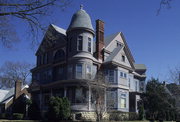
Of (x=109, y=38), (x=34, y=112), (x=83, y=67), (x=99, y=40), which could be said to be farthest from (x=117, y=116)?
(x=109, y=38)

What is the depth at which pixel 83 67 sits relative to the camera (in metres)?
33.8

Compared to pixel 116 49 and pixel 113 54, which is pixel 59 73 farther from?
pixel 116 49

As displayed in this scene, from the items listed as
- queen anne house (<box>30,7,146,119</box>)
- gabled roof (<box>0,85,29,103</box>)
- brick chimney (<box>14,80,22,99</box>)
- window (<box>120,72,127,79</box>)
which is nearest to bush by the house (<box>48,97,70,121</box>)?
queen anne house (<box>30,7,146,119</box>)

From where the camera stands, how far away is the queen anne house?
33.3 m

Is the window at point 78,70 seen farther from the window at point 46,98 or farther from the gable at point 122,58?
the window at point 46,98

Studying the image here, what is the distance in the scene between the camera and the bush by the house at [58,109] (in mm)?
29922

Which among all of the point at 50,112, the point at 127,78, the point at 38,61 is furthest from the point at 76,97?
the point at 38,61

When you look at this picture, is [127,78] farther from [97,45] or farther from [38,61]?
[38,61]

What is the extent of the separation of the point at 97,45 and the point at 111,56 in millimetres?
2672

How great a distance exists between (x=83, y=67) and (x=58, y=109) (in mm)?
6783

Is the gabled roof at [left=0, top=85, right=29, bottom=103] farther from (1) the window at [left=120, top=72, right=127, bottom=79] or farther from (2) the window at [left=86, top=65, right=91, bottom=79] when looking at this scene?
(1) the window at [left=120, top=72, right=127, bottom=79]

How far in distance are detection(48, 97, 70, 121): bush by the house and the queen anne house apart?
195cm

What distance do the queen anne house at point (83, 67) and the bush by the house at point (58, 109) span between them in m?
1.95

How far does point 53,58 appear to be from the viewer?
3872 centimetres
